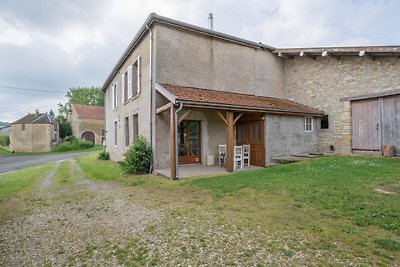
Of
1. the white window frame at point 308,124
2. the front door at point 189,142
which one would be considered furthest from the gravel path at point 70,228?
the white window frame at point 308,124

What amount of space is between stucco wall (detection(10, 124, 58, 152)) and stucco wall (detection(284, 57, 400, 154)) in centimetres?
3279

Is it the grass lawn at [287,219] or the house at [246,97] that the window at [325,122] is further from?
the grass lawn at [287,219]

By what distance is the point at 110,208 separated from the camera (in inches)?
199

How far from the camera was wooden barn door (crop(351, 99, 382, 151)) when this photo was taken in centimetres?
1013

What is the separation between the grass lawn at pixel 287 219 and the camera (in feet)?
9.12

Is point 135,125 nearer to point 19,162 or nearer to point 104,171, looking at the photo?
point 104,171

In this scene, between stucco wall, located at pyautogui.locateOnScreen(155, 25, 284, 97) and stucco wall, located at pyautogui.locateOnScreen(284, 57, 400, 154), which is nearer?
stucco wall, located at pyautogui.locateOnScreen(155, 25, 284, 97)

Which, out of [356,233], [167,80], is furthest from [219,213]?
[167,80]

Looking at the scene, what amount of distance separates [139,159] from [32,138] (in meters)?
30.6

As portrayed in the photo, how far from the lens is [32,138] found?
104 feet

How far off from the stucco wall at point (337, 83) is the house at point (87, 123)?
34.1 metres

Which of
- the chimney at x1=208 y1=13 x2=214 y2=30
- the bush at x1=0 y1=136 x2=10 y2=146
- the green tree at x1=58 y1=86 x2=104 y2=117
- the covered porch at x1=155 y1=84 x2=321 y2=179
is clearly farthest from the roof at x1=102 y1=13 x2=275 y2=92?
the green tree at x1=58 y1=86 x2=104 y2=117

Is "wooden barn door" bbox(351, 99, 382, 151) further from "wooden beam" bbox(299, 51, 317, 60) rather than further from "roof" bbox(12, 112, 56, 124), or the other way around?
"roof" bbox(12, 112, 56, 124)

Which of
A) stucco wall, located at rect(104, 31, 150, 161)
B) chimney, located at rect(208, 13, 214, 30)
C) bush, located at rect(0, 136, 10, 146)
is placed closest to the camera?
stucco wall, located at rect(104, 31, 150, 161)
